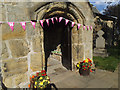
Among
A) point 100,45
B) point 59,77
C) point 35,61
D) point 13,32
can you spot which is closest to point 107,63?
point 100,45

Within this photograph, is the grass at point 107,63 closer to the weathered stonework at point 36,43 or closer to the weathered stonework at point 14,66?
the weathered stonework at point 36,43

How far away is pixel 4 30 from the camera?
2242 millimetres

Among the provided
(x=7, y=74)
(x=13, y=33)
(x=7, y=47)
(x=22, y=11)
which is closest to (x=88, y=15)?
(x=22, y=11)

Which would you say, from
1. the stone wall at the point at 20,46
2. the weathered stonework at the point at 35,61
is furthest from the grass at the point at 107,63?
the stone wall at the point at 20,46

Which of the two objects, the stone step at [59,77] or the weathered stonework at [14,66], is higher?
the weathered stonework at [14,66]

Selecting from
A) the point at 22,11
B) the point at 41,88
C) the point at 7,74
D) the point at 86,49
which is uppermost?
the point at 22,11

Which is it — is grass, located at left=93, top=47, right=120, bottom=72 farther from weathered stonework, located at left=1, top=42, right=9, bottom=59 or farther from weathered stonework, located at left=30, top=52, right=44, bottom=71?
weathered stonework, located at left=1, top=42, right=9, bottom=59

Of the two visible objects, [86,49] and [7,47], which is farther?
[86,49]

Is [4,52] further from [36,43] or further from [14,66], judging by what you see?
[36,43]

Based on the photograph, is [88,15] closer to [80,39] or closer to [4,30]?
[80,39]

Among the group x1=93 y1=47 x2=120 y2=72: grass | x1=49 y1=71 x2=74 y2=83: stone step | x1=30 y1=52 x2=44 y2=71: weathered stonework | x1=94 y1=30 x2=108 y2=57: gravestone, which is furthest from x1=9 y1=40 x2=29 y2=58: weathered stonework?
x1=94 y1=30 x2=108 y2=57: gravestone

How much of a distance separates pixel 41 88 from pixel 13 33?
5.05ft

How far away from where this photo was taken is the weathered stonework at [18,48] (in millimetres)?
2373

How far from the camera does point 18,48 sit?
8.05 feet
